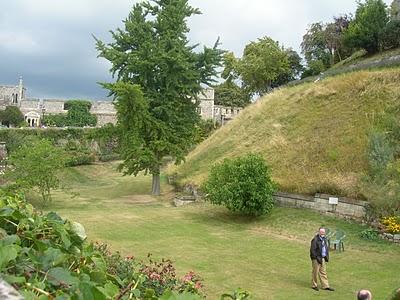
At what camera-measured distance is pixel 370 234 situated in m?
16.0

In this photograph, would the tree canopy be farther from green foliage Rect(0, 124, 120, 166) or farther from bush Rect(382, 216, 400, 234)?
bush Rect(382, 216, 400, 234)

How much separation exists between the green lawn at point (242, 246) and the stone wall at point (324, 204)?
1.68ft

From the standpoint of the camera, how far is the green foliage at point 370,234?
15908 mm

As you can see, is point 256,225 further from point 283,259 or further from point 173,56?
point 173,56

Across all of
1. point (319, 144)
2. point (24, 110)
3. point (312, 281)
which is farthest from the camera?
point (24, 110)

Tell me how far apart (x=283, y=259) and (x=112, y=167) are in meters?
33.3

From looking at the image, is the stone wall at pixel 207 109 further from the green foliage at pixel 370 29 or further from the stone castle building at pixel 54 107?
the green foliage at pixel 370 29

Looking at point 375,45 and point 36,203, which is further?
point 375,45

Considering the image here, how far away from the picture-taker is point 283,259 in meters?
13.9

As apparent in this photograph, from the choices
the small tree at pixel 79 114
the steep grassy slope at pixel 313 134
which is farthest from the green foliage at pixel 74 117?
the steep grassy slope at pixel 313 134

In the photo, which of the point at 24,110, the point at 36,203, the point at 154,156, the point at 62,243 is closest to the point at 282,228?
the point at 154,156

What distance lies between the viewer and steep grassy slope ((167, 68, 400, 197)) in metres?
20.8

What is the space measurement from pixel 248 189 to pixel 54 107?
52481 millimetres

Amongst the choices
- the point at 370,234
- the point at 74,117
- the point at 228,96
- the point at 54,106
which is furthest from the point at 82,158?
the point at 370,234
